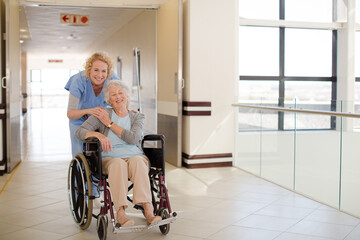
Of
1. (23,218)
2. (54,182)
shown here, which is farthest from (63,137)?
(23,218)

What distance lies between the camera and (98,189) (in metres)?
Result: 2.90

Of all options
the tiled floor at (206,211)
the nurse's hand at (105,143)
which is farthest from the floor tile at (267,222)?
the nurse's hand at (105,143)

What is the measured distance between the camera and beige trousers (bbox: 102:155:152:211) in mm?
2854

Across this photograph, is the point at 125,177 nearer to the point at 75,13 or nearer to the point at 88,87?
the point at 88,87

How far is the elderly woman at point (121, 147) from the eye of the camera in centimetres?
286

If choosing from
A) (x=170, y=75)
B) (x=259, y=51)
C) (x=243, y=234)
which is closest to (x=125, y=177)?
(x=243, y=234)

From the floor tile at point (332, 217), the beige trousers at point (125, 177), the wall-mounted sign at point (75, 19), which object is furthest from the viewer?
the wall-mounted sign at point (75, 19)

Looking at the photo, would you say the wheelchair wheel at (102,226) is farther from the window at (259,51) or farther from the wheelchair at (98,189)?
the window at (259,51)

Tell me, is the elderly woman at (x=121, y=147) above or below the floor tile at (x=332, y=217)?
above

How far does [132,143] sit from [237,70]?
336cm

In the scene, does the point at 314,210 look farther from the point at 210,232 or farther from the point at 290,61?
the point at 290,61

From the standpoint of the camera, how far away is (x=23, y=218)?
3.47m

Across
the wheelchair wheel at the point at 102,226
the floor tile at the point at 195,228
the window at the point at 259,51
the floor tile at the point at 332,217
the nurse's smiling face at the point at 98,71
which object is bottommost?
the floor tile at the point at 195,228

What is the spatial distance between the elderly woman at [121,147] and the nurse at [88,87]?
30 cm
